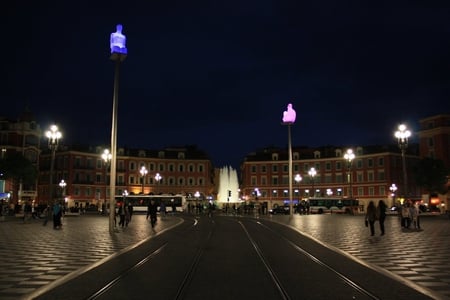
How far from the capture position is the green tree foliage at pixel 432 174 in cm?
6531

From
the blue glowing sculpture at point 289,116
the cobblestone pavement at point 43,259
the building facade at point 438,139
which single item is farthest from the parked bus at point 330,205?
the cobblestone pavement at point 43,259

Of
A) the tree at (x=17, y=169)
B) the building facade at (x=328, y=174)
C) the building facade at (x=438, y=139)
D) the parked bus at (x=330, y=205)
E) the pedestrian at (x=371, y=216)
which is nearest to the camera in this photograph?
the pedestrian at (x=371, y=216)

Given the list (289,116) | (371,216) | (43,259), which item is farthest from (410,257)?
(289,116)

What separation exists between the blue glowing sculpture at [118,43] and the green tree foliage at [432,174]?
172ft

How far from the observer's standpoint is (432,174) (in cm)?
6525

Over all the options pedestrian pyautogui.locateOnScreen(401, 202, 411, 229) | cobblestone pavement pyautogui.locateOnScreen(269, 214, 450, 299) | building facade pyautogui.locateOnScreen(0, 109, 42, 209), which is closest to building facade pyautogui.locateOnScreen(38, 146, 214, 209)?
building facade pyautogui.locateOnScreen(0, 109, 42, 209)

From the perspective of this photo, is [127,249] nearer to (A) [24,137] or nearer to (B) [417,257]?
(B) [417,257]

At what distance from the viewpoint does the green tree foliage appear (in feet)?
214

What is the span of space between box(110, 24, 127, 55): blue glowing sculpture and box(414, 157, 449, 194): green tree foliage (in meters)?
52.3

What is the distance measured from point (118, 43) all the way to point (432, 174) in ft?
173

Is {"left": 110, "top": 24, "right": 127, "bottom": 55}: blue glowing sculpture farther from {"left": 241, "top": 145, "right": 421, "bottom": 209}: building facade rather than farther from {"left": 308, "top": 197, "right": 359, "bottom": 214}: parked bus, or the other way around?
{"left": 241, "top": 145, "right": 421, "bottom": 209}: building facade

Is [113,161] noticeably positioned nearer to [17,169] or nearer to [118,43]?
[118,43]

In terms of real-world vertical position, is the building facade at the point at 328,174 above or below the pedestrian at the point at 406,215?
above

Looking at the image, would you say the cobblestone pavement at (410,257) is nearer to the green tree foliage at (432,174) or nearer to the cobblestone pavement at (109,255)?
the cobblestone pavement at (109,255)
